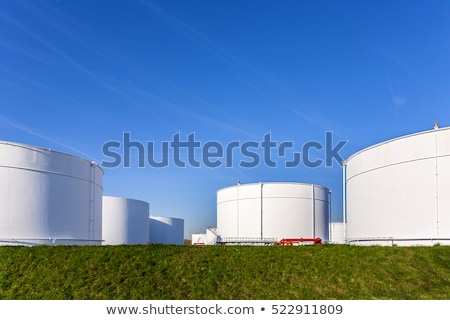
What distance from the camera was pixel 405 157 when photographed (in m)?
27.9

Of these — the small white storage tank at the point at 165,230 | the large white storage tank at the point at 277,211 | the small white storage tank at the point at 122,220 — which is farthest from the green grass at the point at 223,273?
the small white storage tank at the point at 165,230

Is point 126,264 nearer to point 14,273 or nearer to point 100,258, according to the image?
point 100,258

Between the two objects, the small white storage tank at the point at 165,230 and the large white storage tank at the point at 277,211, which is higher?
the large white storage tank at the point at 277,211

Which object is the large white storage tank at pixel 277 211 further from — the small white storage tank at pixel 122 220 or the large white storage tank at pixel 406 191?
the small white storage tank at pixel 122 220

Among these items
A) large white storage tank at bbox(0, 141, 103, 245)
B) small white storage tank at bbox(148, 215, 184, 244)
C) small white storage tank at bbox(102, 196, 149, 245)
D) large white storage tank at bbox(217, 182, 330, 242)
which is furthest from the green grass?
small white storage tank at bbox(148, 215, 184, 244)

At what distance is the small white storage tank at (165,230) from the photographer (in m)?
Answer: 69.7

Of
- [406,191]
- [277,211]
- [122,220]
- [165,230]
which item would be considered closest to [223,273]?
[406,191]

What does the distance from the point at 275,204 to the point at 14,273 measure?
2841 cm

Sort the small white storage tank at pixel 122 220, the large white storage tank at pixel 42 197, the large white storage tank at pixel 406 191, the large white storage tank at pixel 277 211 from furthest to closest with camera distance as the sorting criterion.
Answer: the small white storage tank at pixel 122 220 < the large white storage tank at pixel 277 211 < the large white storage tank at pixel 42 197 < the large white storage tank at pixel 406 191

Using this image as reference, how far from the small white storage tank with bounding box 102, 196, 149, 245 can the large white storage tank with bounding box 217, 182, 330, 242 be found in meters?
15.2

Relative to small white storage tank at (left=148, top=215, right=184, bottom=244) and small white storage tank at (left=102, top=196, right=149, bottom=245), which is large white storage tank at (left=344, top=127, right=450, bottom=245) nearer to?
small white storage tank at (left=102, top=196, right=149, bottom=245)

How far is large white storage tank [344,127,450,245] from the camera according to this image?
1021 inches

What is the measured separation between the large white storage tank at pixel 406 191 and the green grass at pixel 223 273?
199 inches

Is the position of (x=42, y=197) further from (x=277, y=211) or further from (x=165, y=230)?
(x=165, y=230)
